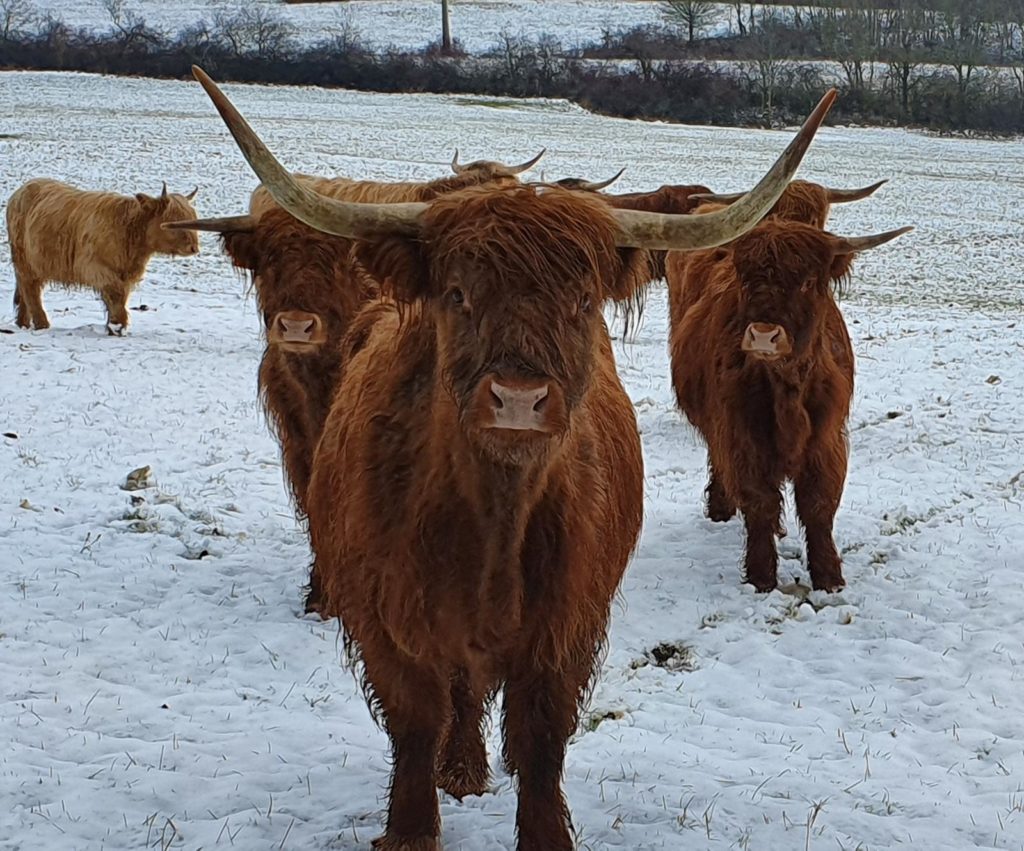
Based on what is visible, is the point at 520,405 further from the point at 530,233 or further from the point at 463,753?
the point at 463,753

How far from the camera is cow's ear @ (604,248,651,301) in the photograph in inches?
115

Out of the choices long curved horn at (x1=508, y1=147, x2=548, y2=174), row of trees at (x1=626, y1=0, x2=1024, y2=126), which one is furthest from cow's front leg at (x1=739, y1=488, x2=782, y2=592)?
row of trees at (x1=626, y1=0, x2=1024, y2=126)

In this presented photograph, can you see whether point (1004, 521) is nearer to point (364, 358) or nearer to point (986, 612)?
point (986, 612)

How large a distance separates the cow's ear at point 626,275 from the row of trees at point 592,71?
38398mm

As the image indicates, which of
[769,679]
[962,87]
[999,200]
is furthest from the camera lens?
[962,87]

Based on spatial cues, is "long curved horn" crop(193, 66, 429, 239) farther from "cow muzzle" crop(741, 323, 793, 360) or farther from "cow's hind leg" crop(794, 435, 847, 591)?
"cow's hind leg" crop(794, 435, 847, 591)

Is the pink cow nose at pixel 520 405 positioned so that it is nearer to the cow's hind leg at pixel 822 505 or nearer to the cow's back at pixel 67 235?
the cow's hind leg at pixel 822 505

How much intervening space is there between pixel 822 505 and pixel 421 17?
182ft

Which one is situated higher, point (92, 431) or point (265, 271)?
point (265, 271)

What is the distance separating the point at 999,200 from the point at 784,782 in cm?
2437

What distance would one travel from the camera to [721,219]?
9.32ft

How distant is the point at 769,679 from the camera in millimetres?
4770

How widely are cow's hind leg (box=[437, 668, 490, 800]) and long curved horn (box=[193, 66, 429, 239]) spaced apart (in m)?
1.59

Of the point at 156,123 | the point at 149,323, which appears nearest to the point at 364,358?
the point at 149,323
